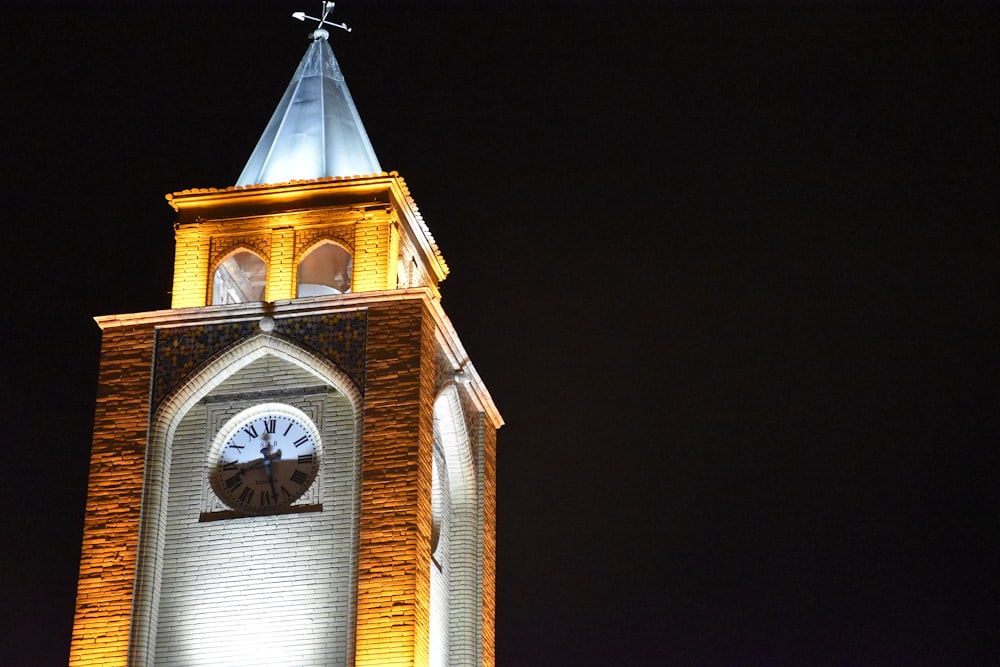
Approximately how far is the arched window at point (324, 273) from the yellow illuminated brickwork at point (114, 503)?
3.75 m

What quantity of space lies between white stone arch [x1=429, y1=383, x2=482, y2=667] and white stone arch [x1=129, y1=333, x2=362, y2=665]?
205cm

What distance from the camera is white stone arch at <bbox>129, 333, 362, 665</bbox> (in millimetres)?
29766

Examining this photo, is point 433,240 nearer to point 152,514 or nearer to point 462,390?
point 462,390

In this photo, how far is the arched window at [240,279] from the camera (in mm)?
33250

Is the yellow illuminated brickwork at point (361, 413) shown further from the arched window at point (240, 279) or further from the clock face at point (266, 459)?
the arched window at point (240, 279)

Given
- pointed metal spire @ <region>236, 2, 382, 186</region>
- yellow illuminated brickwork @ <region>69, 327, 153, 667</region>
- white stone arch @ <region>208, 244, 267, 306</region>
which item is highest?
pointed metal spire @ <region>236, 2, 382, 186</region>

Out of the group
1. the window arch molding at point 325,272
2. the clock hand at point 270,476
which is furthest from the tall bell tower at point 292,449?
the window arch molding at point 325,272

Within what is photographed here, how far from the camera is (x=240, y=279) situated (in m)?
34.3

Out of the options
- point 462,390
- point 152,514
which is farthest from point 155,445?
point 462,390

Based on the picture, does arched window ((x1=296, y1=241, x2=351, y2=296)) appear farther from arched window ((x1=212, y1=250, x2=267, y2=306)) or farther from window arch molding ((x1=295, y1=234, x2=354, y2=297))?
arched window ((x1=212, y1=250, x2=267, y2=306))

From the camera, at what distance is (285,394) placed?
31.0 m

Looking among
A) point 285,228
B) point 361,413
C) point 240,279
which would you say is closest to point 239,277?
point 240,279

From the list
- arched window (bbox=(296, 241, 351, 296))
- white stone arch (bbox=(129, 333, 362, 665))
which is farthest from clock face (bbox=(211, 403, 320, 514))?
arched window (bbox=(296, 241, 351, 296))

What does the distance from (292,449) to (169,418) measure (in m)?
1.85
